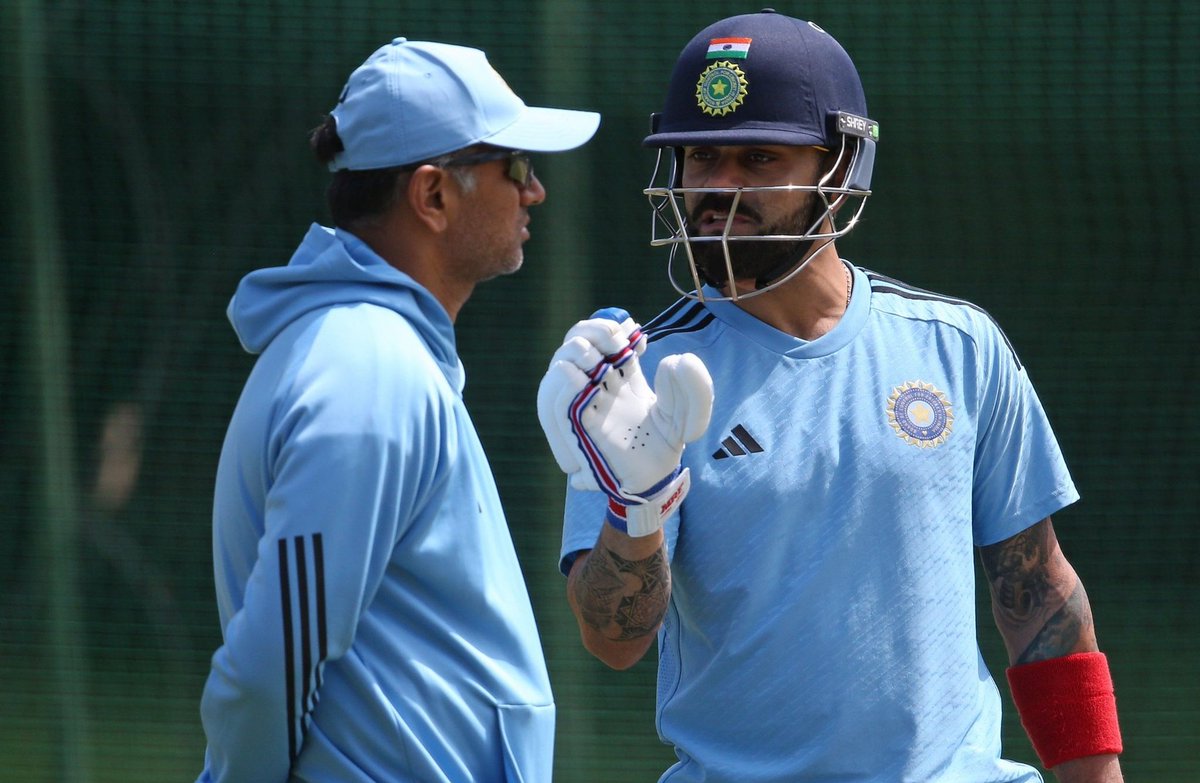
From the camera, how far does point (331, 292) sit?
2166mm

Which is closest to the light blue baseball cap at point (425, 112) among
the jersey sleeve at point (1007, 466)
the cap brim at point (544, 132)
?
the cap brim at point (544, 132)

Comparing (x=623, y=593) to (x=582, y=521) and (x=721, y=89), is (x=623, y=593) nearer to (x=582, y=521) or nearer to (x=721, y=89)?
(x=582, y=521)

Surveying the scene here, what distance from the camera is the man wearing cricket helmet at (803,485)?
2.47 metres

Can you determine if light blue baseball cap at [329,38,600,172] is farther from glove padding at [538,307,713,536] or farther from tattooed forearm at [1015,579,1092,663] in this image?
tattooed forearm at [1015,579,1092,663]

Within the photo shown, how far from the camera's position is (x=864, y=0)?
196 inches

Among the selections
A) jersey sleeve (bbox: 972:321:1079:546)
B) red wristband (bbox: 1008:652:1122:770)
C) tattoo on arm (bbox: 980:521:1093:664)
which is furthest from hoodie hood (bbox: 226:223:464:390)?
red wristband (bbox: 1008:652:1122:770)

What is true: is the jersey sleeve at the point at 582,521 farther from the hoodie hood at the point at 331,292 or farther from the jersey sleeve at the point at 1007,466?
the jersey sleeve at the point at 1007,466

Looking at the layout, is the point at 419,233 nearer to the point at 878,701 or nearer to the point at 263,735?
the point at 263,735

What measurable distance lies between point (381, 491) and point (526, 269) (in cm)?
310

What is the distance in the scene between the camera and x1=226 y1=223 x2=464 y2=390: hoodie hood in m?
2.17

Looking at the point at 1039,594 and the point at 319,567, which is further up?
the point at 319,567

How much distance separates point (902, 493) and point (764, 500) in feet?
0.76

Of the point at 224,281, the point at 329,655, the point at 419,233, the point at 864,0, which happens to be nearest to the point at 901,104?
the point at 864,0

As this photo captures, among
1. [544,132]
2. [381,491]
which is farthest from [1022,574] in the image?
[381,491]
